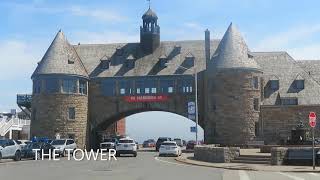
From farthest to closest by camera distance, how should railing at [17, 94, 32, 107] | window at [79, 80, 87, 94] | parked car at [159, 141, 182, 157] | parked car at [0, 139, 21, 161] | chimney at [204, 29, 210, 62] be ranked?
1. railing at [17, 94, 32, 107]
2. window at [79, 80, 87, 94]
3. chimney at [204, 29, 210, 62]
4. parked car at [159, 141, 182, 157]
5. parked car at [0, 139, 21, 161]

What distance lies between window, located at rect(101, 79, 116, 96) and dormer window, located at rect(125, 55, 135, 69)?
2872 millimetres

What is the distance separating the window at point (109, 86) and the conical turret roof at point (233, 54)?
45.0 feet

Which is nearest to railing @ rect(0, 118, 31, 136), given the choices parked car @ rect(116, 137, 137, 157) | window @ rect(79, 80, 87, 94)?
window @ rect(79, 80, 87, 94)

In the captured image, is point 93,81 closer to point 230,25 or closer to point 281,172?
point 230,25

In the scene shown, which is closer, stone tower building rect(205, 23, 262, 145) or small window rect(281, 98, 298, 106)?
stone tower building rect(205, 23, 262, 145)

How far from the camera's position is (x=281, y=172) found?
86.1 ft

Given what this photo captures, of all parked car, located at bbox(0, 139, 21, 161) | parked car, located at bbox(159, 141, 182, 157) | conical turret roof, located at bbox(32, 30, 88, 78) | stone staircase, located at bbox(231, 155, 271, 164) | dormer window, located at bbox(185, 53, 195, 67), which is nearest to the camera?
stone staircase, located at bbox(231, 155, 271, 164)

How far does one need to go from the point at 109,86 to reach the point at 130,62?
13.7ft

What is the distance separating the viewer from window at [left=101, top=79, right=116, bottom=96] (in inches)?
2749

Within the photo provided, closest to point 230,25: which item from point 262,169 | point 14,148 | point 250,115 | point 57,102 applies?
point 250,115

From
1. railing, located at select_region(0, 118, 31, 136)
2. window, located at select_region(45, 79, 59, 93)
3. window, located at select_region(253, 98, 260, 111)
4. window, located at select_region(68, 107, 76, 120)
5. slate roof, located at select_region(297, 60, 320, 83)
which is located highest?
slate roof, located at select_region(297, 60, 320, 83)

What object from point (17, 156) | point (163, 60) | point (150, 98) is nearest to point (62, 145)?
point (17, 156)

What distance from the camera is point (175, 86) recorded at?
225 feet

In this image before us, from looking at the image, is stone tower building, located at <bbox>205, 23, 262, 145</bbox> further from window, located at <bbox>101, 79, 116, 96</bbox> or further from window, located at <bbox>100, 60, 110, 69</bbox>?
window, located at <bbox>100, 60, 110, 69</bbox>
